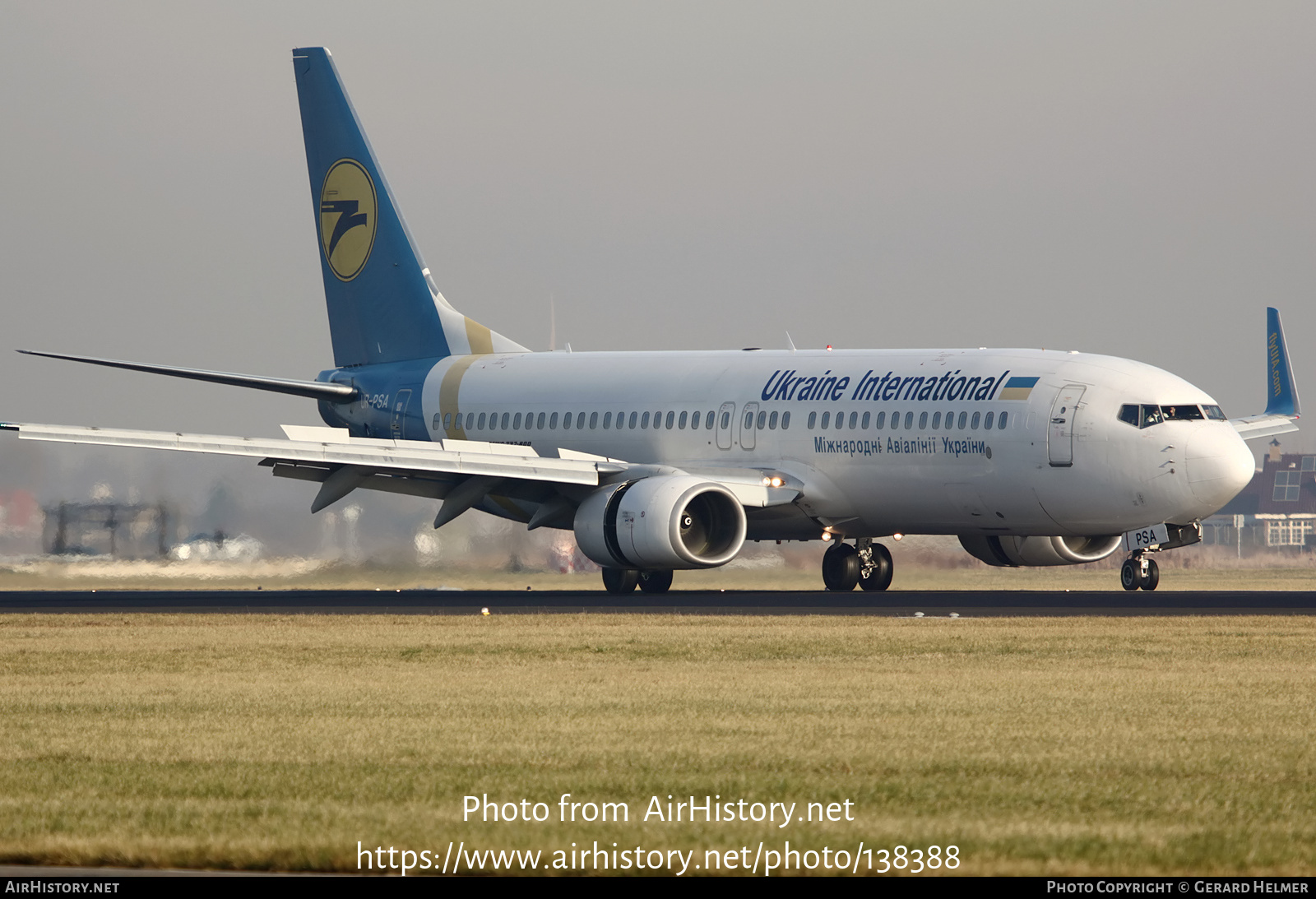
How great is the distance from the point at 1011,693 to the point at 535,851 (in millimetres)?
7436

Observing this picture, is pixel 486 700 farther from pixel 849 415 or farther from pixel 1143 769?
pixel 849 415

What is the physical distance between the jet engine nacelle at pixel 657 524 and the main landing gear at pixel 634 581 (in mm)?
1614

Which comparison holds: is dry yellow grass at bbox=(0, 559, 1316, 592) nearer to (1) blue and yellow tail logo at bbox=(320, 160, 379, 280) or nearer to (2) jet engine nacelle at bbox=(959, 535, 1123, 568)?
(2) jet engine nacelle at bbox=(959, 535, 1123, 568)

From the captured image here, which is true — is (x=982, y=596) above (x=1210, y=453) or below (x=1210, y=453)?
below

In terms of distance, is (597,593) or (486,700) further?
(597,593)

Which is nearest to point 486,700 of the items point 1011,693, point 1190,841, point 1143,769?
point 1011,693

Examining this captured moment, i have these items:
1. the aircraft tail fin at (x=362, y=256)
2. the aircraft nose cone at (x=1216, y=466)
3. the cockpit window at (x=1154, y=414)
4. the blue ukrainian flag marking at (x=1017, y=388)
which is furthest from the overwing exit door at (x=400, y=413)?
the aircraft nose cone at (x=1216, y=466)

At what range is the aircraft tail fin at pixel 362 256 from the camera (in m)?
42.0

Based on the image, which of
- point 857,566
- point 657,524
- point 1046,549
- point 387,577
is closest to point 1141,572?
point 1046,549

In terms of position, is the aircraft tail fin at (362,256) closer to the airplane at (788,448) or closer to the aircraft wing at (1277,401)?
the airplane at (788,448)

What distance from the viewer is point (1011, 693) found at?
15.7 m

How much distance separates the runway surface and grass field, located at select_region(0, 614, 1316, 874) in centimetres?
503

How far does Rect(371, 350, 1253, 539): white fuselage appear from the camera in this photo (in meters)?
30.5

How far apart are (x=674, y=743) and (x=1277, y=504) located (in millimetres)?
89570
